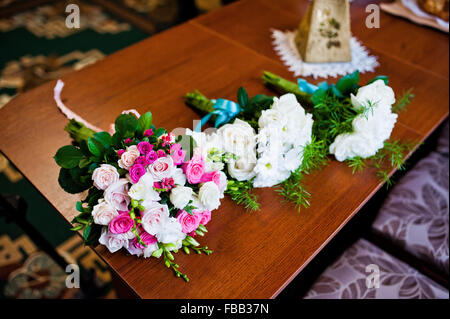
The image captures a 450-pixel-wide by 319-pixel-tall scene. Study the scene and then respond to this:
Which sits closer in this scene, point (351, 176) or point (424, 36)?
point (351, 176)

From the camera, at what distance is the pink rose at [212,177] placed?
920 mm

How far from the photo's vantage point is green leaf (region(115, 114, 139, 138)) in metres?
0.89

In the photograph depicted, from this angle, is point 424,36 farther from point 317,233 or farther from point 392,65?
point 317,233

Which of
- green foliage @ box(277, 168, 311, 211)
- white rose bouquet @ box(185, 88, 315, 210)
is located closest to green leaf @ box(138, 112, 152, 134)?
white rose bouquet @ box(185, 88, 315, 210)

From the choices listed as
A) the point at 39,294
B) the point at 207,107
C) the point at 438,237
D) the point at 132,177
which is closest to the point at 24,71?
the point at 39,294

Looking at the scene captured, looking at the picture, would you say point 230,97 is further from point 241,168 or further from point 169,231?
point 169,231

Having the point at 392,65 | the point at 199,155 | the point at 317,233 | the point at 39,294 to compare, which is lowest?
the point at 39,294

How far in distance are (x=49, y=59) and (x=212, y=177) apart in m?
2.99

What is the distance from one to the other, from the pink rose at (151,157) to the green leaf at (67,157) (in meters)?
0.20

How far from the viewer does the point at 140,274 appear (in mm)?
890

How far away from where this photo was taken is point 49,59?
3.26 m
